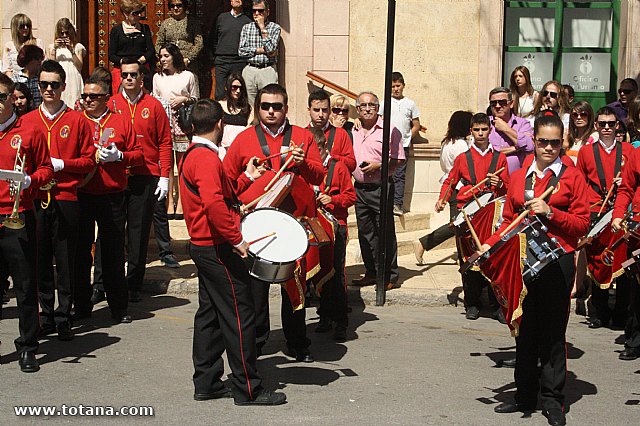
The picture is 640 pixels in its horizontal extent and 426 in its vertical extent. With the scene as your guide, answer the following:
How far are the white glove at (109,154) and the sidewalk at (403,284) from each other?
6.82 feet

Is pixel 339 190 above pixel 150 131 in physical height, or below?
below

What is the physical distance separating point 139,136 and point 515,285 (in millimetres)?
4765

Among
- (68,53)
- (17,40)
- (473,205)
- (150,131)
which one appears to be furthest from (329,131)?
(17,40)

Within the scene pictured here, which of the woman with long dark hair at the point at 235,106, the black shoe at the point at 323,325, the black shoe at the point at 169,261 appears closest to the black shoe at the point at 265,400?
the black shoe at the point at 323,325

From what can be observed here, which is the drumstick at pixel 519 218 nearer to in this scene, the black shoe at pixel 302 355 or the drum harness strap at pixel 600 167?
the black shoe at pixel 302 355

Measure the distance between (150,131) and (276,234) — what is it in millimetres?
3752

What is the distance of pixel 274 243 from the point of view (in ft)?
24.8

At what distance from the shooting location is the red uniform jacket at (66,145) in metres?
9.51

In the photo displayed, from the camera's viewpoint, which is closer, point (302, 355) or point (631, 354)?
point (302, 355)

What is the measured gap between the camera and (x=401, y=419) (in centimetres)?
741

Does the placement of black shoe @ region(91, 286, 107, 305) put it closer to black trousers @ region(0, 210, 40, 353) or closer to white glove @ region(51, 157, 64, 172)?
white glove @ region(51, 157, 64, 172)

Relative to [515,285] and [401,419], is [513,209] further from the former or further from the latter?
[401,419]

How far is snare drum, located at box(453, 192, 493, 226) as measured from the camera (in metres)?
10.1

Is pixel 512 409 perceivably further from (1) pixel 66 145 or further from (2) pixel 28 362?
(1) pixel 66 145
